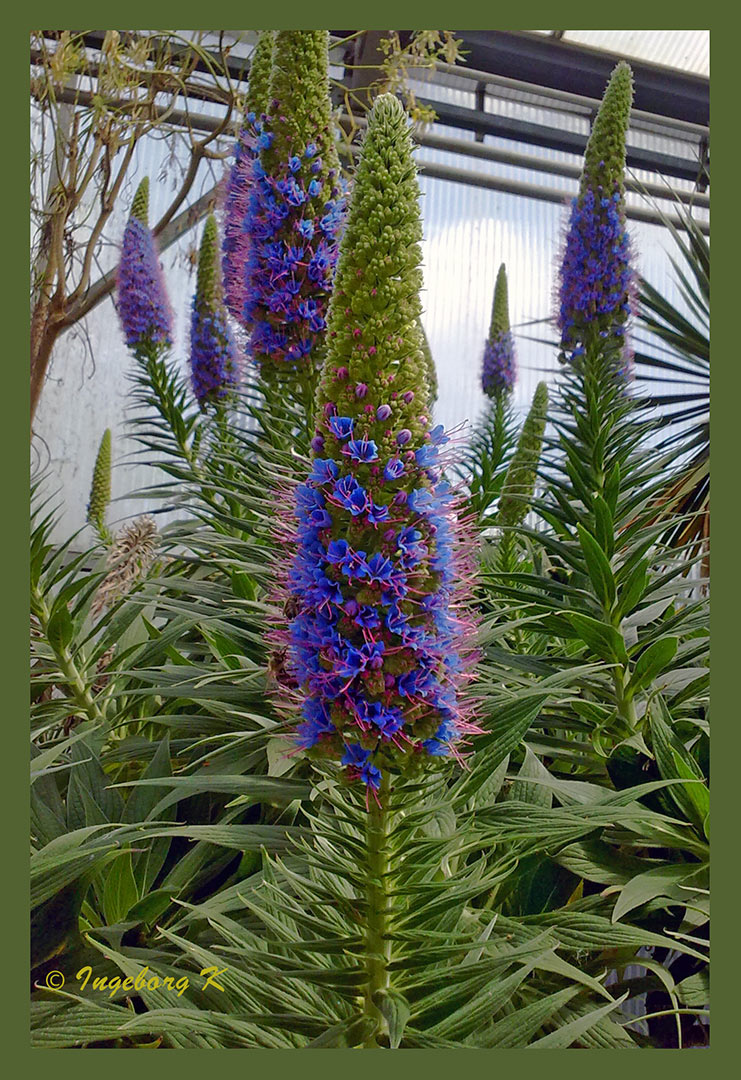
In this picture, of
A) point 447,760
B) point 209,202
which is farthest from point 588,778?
point 209,202

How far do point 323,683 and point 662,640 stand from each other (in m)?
0.63

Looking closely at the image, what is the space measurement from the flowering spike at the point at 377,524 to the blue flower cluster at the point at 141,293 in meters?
1.10

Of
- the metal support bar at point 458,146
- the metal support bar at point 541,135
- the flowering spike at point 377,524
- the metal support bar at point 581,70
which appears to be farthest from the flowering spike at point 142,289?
the flowering spike at point 377,524

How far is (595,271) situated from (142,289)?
3.08 ft

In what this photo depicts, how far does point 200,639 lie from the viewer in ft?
5.56

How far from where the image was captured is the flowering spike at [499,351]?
68.8 inches

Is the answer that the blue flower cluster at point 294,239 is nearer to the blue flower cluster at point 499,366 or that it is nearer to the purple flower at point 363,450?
the blue flower cluster at point 499,366

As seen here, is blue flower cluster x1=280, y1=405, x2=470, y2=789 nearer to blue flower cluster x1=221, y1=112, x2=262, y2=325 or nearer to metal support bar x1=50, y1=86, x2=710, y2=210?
blue flower cluster x1=221, y1=112, x2=262, y2=325

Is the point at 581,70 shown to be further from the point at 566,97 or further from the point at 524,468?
the point at 524,468

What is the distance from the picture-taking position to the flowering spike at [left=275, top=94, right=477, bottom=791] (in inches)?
35.3

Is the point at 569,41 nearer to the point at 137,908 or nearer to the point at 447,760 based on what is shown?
the point at 447,760

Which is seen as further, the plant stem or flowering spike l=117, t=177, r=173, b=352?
flowering spike l=117, t=177, r=173, b=352

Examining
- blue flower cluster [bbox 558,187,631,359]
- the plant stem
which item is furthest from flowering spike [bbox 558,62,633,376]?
the plant stem

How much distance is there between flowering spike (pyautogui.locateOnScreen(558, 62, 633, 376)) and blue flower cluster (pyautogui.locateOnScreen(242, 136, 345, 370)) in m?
0.49
